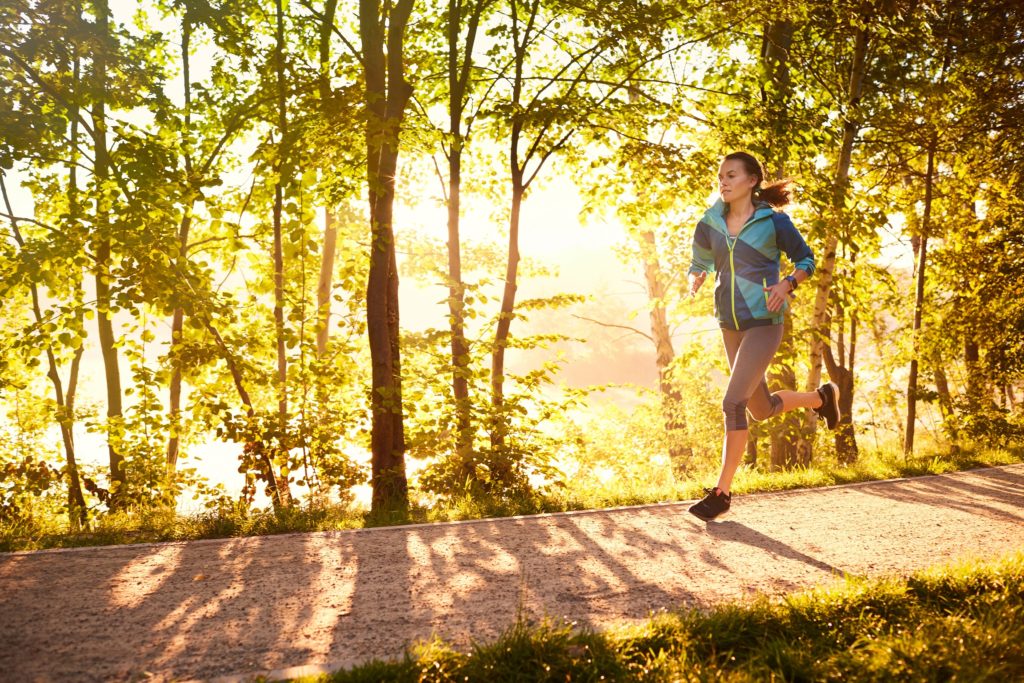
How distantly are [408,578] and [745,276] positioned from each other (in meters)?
2.91

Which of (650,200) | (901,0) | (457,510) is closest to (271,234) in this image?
(457,510)

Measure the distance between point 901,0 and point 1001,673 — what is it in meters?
8.96

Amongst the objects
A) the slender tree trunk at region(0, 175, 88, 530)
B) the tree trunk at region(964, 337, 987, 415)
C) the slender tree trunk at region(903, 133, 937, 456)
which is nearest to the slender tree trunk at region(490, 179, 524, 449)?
the slender tree trunk at region(0, 175, 88, 530)

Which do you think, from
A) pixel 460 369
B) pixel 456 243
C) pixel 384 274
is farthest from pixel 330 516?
pixel 456 243

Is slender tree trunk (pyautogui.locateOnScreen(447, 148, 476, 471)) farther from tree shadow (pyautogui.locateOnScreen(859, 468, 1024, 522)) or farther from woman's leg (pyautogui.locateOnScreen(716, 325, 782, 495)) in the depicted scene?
tree shadow (pyautogui.locateOnScreen(859, 468, 1024, 522))

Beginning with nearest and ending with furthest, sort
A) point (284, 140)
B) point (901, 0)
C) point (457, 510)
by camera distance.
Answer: point (457, 510), point (284, 140), point (901, 0)

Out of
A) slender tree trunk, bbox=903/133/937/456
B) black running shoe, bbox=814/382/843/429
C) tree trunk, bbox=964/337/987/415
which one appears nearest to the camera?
black running shoe, bbox=814/382/843/429

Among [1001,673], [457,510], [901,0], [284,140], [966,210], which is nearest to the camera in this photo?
[1001,673]

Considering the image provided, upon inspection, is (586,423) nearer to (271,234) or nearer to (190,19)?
(271,234)

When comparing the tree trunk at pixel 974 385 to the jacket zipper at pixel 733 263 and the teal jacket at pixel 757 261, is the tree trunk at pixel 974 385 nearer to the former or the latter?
the teal jacket at pixel 757 261

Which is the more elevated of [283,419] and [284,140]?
[284,140]

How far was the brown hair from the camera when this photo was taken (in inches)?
188

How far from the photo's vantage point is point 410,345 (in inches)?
296

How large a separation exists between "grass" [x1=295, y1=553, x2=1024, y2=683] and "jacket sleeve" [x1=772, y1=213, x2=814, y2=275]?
2.20 meters
